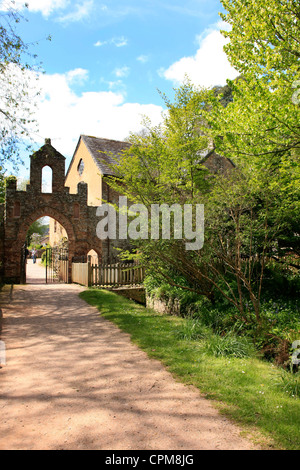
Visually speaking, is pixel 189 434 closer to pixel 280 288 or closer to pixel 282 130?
pixel 282 130

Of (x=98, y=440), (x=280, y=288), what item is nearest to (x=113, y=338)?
(x=98, y=440)

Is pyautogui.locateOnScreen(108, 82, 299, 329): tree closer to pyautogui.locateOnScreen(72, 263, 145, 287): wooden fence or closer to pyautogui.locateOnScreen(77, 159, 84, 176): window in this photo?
pyautogui.locateOnScreen(72, 263, 145, 287): wooden fence

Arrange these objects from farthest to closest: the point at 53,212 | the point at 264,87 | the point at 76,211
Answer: the point at 76,211 → the point at 53,212 → the point at 264,87

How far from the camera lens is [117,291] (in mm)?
15453

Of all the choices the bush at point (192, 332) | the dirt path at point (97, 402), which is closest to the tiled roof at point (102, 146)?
the bush at point (192, 332)

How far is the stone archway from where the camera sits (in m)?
19.0

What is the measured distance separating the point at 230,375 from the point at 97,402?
209cm

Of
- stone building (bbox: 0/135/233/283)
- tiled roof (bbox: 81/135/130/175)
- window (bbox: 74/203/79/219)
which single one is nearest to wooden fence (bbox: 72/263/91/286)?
stone building (bbox: 0/135/233/283)

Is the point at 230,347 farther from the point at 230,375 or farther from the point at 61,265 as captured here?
the point at 61,265

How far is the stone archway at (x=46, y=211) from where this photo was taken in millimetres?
18984

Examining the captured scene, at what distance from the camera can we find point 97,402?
418 centimetres

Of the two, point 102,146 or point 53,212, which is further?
point 102,146

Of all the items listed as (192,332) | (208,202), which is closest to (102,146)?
(208,202)
